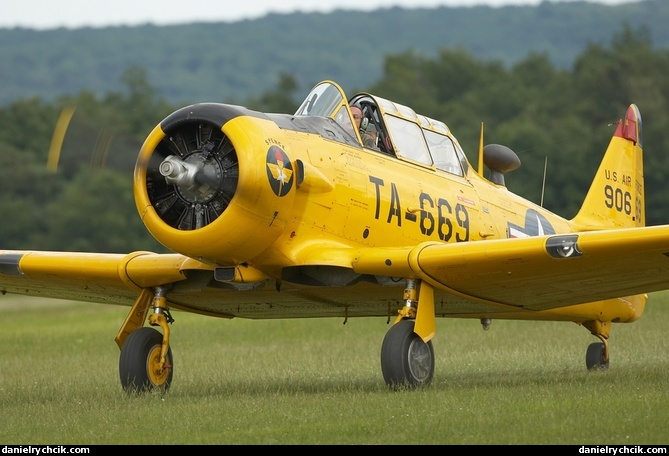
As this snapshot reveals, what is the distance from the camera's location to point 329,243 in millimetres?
12016

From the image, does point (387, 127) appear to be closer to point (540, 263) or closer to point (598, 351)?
point (540, 263)

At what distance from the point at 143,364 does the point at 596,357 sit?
5944 mm

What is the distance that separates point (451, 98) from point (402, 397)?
88.9 m

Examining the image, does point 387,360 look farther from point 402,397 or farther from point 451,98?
point 451,98

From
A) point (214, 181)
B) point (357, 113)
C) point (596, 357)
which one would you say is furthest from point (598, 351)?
point (214, 181)

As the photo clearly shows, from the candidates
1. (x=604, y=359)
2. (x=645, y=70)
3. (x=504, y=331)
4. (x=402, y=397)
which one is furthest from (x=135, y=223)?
(x=402, y=397)

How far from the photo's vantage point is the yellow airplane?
445 inches

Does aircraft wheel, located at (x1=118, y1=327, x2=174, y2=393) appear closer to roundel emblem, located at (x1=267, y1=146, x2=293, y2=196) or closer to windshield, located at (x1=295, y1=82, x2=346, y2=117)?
roundel emblem, located at (x1=267, y1=146, x2=293, y2=196)

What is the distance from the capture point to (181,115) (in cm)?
1132

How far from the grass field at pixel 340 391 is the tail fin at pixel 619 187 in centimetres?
185

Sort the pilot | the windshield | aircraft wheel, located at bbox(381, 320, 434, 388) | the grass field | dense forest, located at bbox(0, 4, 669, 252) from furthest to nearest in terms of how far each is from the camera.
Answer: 1. dense forest, located at bbox(0, 4, 669, 252)
2. the pilot
3. the windshield
4. aircraft wheel, located at bbox(381, 320, 434, 388)
5. the grass field

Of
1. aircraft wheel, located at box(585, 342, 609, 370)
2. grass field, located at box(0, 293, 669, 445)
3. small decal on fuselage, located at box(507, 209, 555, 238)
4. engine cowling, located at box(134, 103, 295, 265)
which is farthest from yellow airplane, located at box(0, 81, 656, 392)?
aircraft wheel, located at box(585, 342, 609, 370)

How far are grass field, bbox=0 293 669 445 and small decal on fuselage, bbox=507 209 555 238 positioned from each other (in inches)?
64.5

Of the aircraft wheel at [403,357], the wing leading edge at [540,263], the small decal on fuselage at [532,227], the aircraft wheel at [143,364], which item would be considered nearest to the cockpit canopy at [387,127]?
the small decal on fuselage at [532,227]
